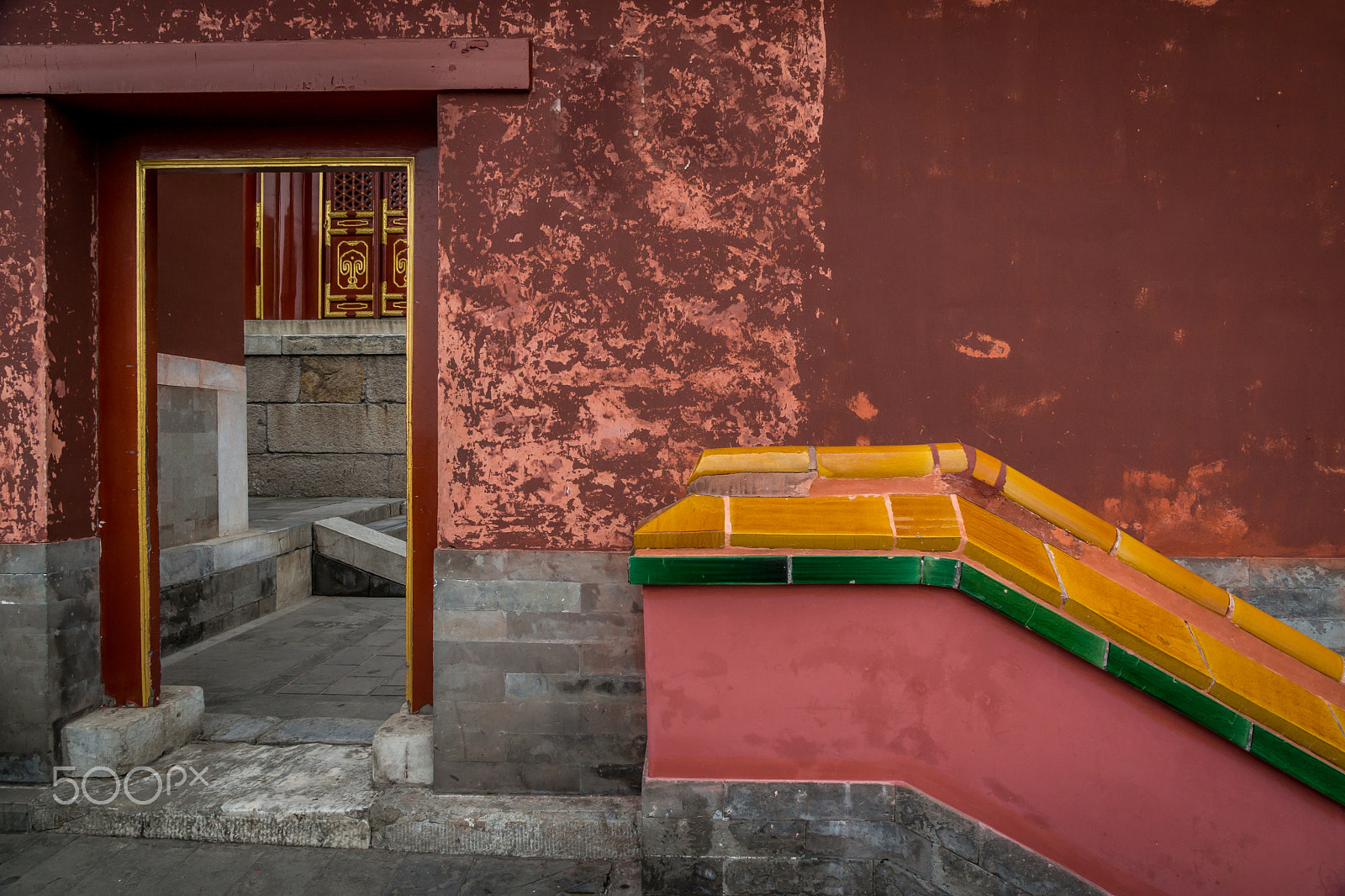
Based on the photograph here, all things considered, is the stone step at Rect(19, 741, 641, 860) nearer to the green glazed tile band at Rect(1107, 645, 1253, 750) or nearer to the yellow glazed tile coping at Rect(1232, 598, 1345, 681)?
the green glazed tile band at Rect(1107, 645, 1253, 750)

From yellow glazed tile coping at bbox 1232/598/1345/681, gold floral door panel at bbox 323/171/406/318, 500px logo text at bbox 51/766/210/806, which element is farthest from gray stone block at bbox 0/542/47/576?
gold floral door panel at bbox 323/171/406/318

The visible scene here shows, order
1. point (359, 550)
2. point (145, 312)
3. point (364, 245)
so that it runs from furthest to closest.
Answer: point (364, 245) < point (359, 550) < point (145, 312)

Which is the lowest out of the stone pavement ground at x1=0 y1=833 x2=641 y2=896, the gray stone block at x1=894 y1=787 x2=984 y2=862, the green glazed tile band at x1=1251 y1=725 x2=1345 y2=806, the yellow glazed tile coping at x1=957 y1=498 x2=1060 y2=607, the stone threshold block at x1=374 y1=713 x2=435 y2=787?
the stone pavement ground at x1=0 y1=833 x2=641 y2=896

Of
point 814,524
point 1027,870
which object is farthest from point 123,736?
point 1027,870

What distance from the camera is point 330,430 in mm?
10570

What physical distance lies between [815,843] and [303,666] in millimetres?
4412

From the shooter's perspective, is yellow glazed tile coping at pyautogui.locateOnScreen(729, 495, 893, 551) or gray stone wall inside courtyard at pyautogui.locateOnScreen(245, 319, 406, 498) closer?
yellow glazed tile coping at pyautogui.locateOnScreen(729, 495, 893, 551)

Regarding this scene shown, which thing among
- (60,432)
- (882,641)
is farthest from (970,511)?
(60,432)

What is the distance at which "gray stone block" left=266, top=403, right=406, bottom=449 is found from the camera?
34.4 feet

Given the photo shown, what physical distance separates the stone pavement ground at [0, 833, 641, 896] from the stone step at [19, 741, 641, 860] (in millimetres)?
43

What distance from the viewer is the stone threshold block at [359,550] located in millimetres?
7828

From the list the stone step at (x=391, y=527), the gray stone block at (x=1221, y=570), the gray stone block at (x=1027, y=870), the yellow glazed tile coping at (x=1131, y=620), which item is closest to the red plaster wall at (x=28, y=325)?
the gray stone block at (x=1027, y=870)

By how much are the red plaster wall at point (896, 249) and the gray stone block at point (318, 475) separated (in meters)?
7.96

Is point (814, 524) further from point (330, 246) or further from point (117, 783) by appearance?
point (330, 246)
